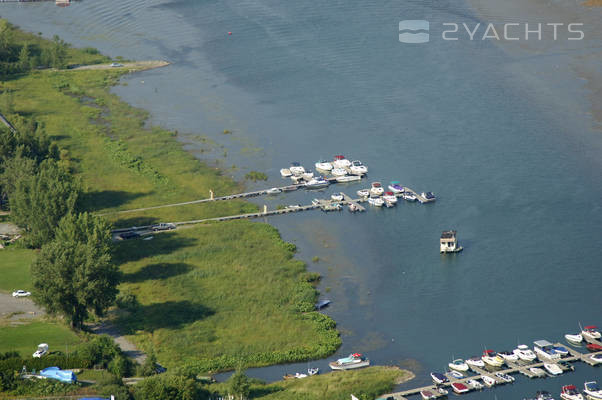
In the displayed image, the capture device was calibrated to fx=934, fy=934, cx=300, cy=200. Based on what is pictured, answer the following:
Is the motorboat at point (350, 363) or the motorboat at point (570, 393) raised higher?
the motorboat at point (350, 363)

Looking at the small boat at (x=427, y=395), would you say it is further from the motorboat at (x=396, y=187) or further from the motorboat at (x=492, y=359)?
the motorboat at (x=396, y=187)

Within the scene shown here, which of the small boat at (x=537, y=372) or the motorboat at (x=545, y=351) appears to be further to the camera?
the motorboat at (x=545, y=351)

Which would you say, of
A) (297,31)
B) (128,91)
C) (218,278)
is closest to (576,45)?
(297,31)

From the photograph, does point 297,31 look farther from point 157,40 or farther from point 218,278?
point 218,278

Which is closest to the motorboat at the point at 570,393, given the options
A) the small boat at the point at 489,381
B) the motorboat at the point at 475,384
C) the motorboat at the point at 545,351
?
the motorboat at the point at 545,351

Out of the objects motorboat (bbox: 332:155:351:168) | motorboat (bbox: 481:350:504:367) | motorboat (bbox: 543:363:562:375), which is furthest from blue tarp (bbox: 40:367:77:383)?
motorboat (bbox: 332:155:351:168)

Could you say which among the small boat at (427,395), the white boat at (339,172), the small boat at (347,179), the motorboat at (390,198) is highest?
the white boat at (339,172)

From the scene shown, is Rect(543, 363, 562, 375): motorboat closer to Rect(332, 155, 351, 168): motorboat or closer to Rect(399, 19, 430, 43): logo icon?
Rect(332, 155, 351, 168): motorboat

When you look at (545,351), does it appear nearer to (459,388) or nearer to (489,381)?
(489,381)
